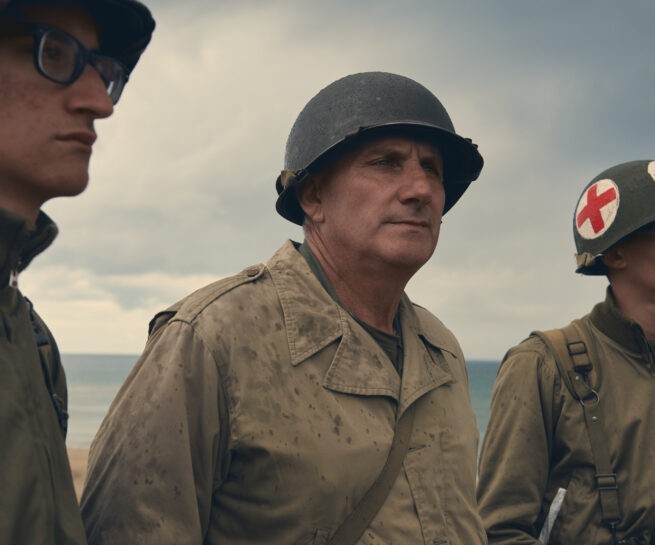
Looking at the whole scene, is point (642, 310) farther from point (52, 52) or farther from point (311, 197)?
point (52, 52)

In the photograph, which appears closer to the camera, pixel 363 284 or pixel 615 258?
pixel 363 284

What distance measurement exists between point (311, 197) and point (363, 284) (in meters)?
0.51

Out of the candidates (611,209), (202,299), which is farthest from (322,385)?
(611,209)

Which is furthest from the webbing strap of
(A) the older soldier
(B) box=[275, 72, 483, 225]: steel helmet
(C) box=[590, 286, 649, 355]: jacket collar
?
(C) box=[590, 286, 649, 355]: jacket collar

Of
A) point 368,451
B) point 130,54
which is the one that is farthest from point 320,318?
point 130,54

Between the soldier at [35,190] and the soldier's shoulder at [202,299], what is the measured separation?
0.75m

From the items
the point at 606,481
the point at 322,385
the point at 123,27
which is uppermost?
the point at 123,27

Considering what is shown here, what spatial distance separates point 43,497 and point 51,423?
23cm

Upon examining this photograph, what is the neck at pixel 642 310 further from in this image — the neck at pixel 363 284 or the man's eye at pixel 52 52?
the man's eye at pixel 52 52

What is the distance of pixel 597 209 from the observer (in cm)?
490

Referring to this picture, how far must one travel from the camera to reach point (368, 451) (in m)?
2.94

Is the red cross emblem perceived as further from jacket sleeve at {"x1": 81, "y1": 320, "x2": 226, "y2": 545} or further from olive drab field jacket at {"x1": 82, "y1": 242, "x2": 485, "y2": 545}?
jacket sleeve at {"x1": 81, "y1": 320, "x2": 226, "y2": 545}

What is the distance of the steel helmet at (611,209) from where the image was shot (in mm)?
4664

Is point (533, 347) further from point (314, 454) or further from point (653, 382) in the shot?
point (314, 454)
